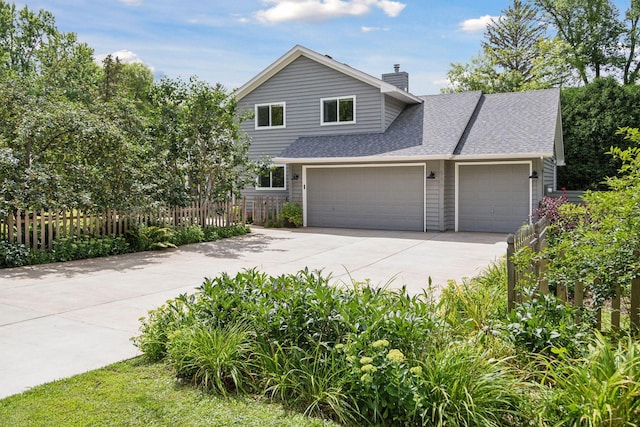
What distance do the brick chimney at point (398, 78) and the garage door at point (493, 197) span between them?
6120 mm

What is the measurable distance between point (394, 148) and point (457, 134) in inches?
83.9

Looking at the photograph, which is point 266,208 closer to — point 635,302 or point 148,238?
point 148,238

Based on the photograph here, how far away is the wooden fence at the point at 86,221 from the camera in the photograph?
10328 mm

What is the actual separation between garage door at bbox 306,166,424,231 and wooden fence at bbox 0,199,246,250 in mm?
4218

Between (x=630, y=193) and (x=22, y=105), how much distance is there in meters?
12.0

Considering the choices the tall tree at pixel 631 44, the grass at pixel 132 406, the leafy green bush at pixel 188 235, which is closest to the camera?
the grass at pixel 132 406

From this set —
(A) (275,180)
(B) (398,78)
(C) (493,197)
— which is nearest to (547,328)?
(C) (493,197)

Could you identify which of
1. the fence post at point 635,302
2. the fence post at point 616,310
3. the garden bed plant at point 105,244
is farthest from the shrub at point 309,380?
the garden bed plant at point 105,244

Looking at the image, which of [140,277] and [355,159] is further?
[355,159]

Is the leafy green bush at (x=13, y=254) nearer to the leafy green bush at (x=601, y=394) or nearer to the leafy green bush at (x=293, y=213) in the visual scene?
the leafy green bush at (x=293, y=213)

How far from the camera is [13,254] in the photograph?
9.84 m

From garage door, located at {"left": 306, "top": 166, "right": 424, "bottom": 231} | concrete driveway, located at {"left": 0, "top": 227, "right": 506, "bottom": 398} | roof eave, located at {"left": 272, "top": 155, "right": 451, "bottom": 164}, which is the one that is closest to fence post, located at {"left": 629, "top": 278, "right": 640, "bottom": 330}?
concrete driveway, located at {"left": 0, "top": 227, "right": 506, "bottom": 398}

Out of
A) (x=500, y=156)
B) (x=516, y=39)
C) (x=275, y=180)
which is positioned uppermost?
(x=516, y=39)

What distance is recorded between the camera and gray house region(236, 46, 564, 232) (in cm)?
1570
